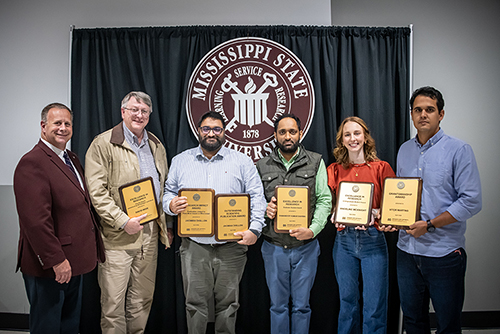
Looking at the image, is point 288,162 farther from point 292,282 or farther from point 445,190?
point 445,190

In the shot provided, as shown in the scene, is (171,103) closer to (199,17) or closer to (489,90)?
(199,17)

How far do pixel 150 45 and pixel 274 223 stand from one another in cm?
209

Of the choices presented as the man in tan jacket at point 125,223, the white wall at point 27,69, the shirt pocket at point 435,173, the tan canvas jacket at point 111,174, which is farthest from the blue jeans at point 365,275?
the white wall at point 27,69

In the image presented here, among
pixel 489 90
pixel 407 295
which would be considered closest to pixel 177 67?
pixel 407 295

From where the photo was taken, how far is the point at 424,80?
313 cm

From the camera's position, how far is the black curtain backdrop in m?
2.90

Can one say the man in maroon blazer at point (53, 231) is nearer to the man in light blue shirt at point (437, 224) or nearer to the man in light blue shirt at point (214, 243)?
the man in light blue shirt at point (214, 243)

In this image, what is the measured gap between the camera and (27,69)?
306cm

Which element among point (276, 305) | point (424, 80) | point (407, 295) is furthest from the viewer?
point (424, 80)

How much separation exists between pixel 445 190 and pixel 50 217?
Answer: 2.65 meters

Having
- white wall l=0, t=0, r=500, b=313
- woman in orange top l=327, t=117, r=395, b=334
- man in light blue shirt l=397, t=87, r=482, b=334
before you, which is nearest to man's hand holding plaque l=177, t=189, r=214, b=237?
woman in orange top l=327, t=117, r=395, b=334

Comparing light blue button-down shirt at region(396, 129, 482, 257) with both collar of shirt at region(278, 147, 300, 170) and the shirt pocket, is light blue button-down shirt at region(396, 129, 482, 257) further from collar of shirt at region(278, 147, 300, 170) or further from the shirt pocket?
collar of shirt at region(278, 147, 300, 170)

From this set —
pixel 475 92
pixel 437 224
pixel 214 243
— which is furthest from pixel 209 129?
pixel 475 92

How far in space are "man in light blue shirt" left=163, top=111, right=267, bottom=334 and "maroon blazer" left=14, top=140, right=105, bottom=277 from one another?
0.60 m
